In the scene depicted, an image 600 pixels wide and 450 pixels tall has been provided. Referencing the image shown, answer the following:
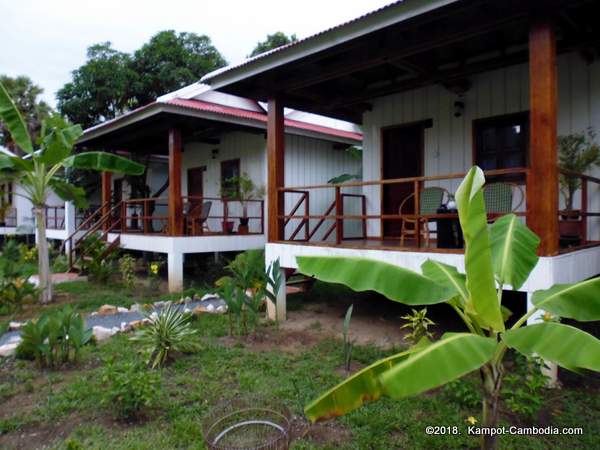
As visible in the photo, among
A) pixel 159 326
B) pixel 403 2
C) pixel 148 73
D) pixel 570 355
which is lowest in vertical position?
pixel 159 326

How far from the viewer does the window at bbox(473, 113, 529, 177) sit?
7.14m

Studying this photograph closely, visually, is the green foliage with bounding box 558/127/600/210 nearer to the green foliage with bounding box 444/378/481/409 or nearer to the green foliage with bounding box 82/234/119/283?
the green foliage with bounding box 444/378/481/409

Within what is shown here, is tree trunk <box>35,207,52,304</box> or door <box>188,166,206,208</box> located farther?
door <box>188,166,206,208</box>

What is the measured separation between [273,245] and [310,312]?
1.62m

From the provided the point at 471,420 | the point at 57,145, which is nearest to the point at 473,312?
the point at 471,420

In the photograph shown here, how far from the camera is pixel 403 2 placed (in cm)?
502

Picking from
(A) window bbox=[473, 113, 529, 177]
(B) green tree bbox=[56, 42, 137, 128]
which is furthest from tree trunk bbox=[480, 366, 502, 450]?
(B) green tree bbox=[56, 42, 137, 128]

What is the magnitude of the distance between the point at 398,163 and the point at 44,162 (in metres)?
6.98

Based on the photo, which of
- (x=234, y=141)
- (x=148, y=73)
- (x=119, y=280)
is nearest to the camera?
(x=119, y=280)

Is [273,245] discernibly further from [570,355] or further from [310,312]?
[570,355]

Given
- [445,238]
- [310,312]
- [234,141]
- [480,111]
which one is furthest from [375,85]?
[234,141]

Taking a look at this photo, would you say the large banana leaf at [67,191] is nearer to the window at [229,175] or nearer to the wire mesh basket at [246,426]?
the window at [229,175]

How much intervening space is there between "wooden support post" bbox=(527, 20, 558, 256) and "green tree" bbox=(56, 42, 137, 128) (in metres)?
18.1

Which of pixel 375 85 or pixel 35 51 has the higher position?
pixel 35 51
